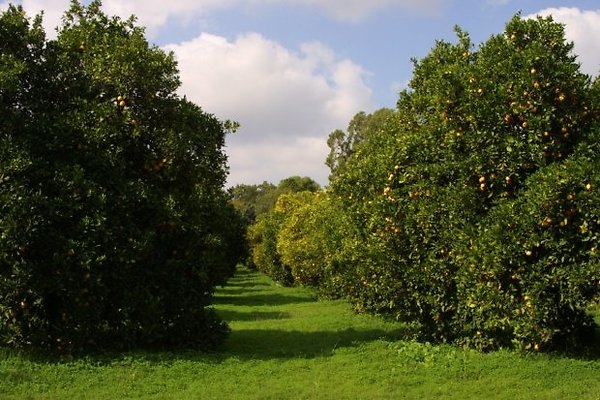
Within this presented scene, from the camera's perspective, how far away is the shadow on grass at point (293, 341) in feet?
39.1

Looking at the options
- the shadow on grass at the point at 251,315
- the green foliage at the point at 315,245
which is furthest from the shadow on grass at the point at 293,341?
the green foliage at the point at 315,245

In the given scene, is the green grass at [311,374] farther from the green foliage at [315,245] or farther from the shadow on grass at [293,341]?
the green foliage at [315,245]

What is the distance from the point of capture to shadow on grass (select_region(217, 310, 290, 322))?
65.5ft

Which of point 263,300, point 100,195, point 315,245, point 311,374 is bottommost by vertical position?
point 263,300

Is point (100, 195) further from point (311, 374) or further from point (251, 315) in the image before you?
point (251, 315)

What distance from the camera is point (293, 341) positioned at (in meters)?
13.7

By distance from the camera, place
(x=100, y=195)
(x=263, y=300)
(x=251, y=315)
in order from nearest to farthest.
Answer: (x=100, y=195) < (x=251, y=315) < (x=263, y=300)

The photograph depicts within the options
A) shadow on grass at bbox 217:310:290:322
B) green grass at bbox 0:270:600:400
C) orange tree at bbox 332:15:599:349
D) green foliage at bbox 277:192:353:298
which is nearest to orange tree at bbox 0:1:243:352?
green grass at bbox 0:270:600:400

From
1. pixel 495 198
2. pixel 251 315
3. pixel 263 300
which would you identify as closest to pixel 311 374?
pixel 495 198

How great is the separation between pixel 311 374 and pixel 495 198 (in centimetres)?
444

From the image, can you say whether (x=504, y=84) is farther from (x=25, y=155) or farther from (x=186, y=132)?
(x=25, y=155)

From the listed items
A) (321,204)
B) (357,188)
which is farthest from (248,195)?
(357,188)

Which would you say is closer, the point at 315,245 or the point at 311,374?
the point at 311,374

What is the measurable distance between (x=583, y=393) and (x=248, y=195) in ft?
361
